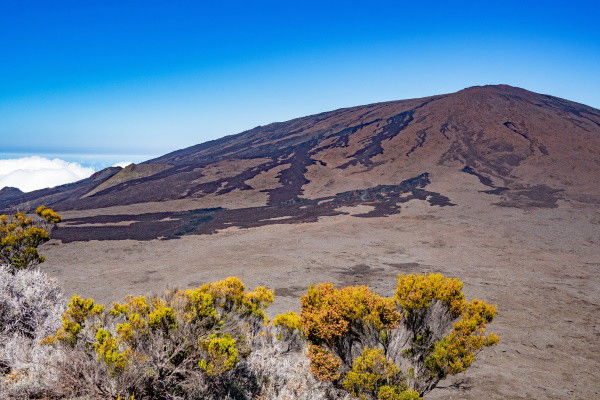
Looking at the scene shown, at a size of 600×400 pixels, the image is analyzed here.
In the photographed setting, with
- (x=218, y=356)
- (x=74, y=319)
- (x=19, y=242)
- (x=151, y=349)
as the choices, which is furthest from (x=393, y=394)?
(x=19, y=242)

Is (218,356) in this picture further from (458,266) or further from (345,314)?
(458,266)

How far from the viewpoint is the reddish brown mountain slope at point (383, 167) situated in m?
36.2

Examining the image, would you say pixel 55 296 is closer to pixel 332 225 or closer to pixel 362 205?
pixel 332 225

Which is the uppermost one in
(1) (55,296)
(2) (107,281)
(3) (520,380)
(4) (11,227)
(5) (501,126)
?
(5) (501,126)

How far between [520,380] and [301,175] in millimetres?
40770

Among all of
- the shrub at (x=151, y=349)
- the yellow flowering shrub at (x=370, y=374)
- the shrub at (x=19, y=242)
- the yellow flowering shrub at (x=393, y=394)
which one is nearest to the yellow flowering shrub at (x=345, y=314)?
the yellow flowering shrub at (x=370, y=374)

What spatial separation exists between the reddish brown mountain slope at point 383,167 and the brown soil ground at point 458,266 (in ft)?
12.9

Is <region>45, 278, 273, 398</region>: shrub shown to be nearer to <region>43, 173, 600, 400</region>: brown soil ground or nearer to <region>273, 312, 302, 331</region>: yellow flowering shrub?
<region>273, 312, 302, 331</region>: yellow flowering shrub

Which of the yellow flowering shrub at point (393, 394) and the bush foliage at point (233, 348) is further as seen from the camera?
the yellow flowering shrub at point (393, 394)

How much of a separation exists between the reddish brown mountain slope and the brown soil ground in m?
3.93

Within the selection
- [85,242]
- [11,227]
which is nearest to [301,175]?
[85,242]

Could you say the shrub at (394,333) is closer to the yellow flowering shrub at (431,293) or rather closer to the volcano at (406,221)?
the yellow flowering shrub at (431,293)

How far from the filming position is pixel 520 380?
855 cm

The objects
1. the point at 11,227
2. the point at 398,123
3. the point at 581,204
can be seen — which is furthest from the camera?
the point at 398,123
